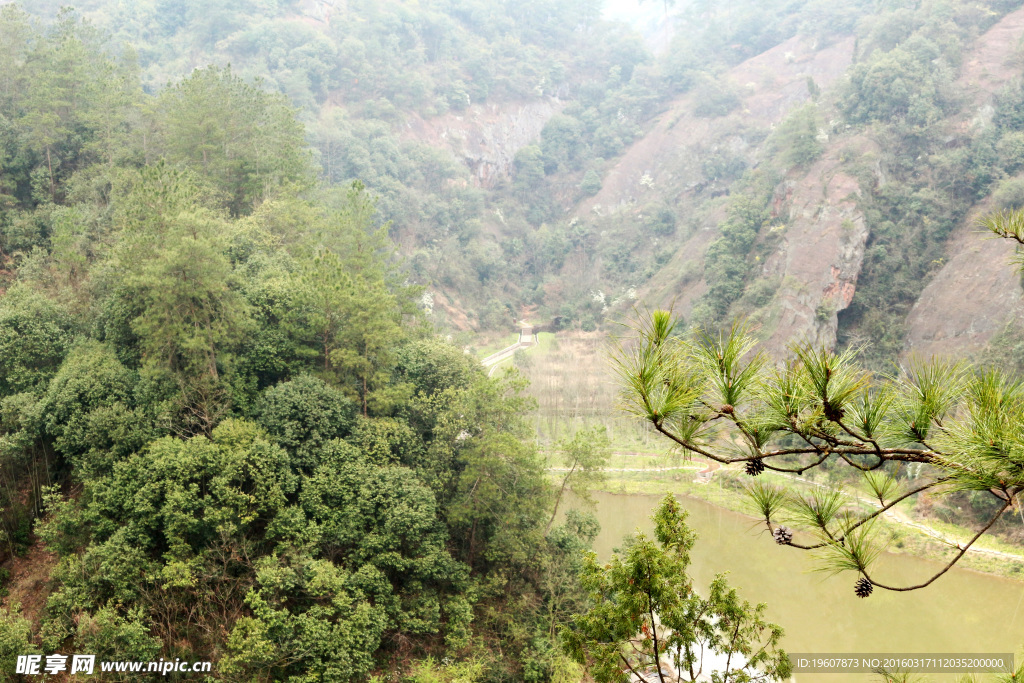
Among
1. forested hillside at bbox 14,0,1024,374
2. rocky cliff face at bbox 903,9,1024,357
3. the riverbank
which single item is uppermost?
forested hillside at bbox 14,0,1024,374

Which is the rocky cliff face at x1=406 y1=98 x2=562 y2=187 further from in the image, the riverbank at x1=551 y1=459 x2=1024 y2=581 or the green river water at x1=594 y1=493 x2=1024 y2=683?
the green river water at x1=594 y1=493 x2=1024 y2=683

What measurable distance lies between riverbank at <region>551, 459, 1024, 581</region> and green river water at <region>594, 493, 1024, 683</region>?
416mm

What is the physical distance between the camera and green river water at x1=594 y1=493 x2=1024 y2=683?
13.3 m

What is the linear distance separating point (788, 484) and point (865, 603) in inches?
223

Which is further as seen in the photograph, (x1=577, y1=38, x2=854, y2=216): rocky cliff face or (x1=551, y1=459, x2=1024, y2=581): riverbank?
(x1=577, y1=38, x2=854, y2=216): rocky cliff face

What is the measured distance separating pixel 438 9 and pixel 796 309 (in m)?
38.2

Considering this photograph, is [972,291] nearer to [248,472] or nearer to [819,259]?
[819,259]

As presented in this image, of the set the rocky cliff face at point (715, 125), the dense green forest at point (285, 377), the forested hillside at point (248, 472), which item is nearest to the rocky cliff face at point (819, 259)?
the dense green forest at point (285, 377)

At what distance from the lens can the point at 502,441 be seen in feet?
42.6

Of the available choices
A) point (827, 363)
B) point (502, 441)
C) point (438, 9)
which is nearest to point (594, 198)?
point (438, 9)

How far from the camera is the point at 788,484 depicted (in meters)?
20.2

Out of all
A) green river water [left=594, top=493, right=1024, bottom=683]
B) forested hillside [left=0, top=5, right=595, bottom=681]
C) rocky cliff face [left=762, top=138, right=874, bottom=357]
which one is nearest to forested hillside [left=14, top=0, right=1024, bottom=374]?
rocky cliff face [left=762, top=138, right=874, bottom=357]

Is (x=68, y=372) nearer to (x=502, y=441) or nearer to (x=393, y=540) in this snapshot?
(x=393, y=540)

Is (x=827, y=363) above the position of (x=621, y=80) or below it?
below
